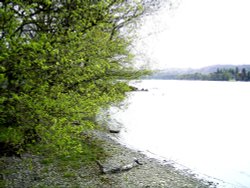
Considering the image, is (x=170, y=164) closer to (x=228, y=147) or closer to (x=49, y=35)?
(x=228, y=147)

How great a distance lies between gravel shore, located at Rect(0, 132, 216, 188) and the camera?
1248cm

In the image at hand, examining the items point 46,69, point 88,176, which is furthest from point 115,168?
point 46,69

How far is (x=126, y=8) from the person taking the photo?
1664 cm

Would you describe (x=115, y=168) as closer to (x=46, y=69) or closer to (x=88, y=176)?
(x=88, y=176)

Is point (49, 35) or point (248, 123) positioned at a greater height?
point (49, 35)

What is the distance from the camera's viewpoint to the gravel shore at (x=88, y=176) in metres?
12.5

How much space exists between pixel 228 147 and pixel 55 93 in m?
24.3

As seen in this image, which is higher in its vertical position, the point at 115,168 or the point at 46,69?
the point at 46,69

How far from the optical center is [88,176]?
550 inches

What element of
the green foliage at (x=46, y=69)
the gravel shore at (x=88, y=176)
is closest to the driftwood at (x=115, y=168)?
the gravel shore at (x=88, y=176)

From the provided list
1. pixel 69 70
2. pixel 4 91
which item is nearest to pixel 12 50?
pixel 4 91

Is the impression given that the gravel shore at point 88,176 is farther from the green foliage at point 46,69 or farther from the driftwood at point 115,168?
the green foliage at point 46,69

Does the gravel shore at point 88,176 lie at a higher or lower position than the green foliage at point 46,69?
lower

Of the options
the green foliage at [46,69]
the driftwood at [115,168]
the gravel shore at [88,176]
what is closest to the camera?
the green foliage at [46,69]
